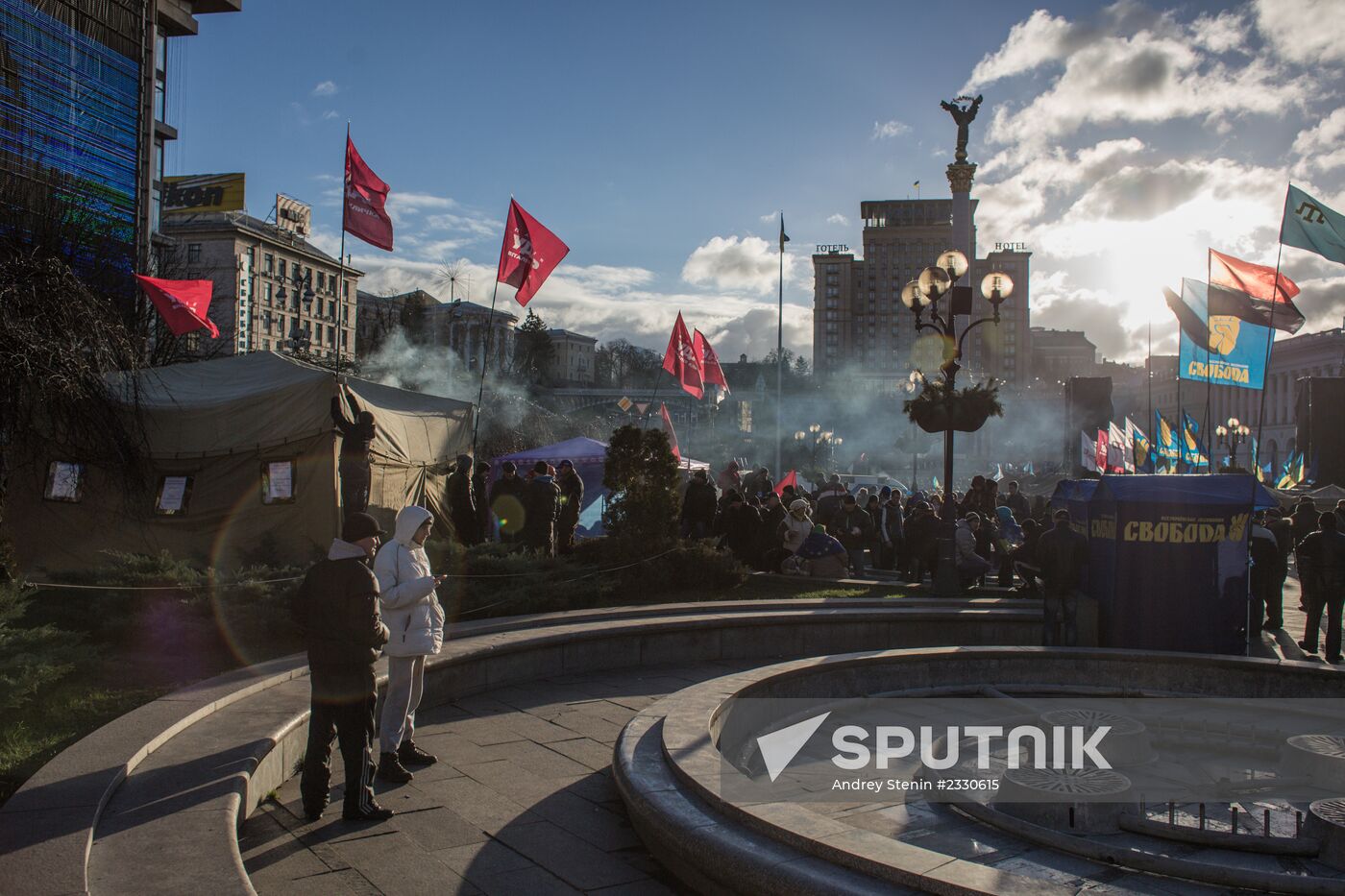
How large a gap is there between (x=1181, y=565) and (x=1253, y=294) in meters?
15.3

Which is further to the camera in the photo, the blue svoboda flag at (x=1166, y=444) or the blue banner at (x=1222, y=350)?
the blue svoboda flag at (x=1166, y=444)

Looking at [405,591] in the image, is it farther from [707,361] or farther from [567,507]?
[707,361]

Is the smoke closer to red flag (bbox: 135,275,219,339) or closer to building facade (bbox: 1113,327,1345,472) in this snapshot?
red flag (bbox: 135,275,219,339)

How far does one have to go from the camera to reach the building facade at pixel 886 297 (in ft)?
470

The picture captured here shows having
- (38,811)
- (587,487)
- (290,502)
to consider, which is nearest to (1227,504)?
(38,811)

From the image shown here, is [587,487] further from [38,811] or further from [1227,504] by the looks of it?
[38,811]

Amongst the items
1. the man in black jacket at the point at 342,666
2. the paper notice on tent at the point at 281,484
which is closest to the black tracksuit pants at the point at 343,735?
the man in black jacket at the point at 342,666

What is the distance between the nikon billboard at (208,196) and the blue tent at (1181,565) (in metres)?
67.4

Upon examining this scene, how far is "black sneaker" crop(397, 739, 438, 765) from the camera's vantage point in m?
5.90

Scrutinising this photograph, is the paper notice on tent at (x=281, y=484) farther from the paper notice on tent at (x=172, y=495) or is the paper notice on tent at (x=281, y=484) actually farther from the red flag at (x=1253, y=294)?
the red flag at (x=1253, y=294)

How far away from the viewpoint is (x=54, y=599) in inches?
345

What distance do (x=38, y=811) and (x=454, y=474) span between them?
9495mm

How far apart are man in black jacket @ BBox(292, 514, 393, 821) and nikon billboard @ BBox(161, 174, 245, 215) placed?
68.3 m

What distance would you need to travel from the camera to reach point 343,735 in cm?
505
